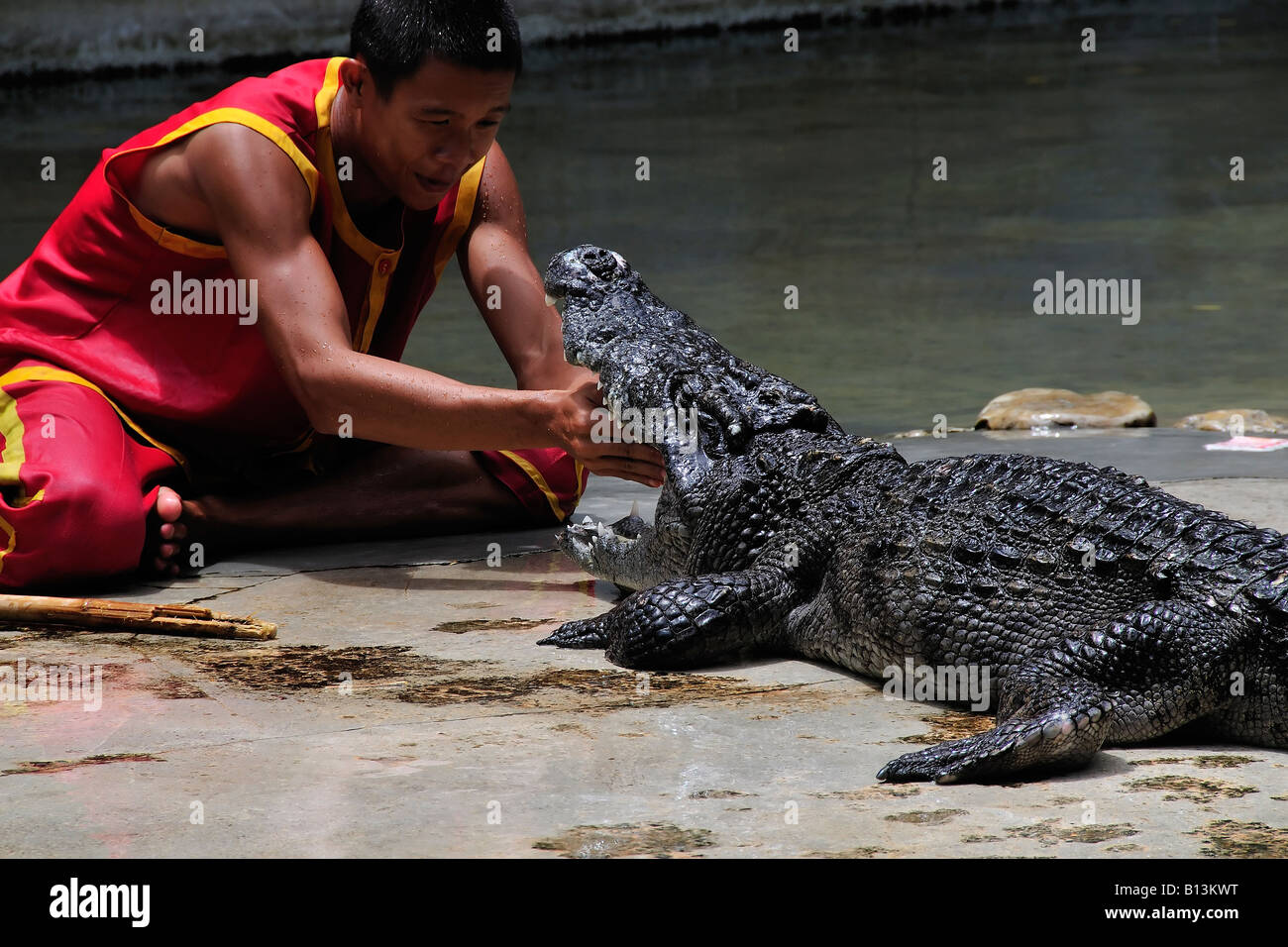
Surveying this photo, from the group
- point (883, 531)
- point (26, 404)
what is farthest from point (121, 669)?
point (883, 531)

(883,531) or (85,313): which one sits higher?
(85,313)

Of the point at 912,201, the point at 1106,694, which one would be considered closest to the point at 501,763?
the point at 1106,694

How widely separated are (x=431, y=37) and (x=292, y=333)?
71cm

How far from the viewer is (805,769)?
2459 millimetres

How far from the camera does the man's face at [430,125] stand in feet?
11.3

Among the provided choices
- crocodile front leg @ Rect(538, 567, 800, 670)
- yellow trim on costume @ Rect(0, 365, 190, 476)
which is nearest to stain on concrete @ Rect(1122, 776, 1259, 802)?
crocodile front leg @ Rect(538, 567, 800, 670)

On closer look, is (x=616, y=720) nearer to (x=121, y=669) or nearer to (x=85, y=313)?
(x=121, y=669)

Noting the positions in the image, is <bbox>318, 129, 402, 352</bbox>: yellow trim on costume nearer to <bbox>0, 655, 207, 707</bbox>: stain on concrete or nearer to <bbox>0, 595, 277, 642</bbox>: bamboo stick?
<bbox>0, 595, 277, 642</bbox>: bamboo stick

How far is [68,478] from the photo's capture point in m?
3.50

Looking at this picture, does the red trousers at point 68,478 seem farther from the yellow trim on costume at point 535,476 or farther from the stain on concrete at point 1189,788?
the stain on concrete at point 1189,788

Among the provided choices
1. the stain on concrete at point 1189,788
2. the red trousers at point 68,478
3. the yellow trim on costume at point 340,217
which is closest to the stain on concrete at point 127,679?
the red trousers at point 68,478

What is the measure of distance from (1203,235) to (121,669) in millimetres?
7107

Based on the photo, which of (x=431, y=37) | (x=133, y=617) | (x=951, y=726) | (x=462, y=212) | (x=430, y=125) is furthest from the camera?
(x=462, y=212)

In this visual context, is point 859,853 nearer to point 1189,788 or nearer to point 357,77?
point 1189,788
